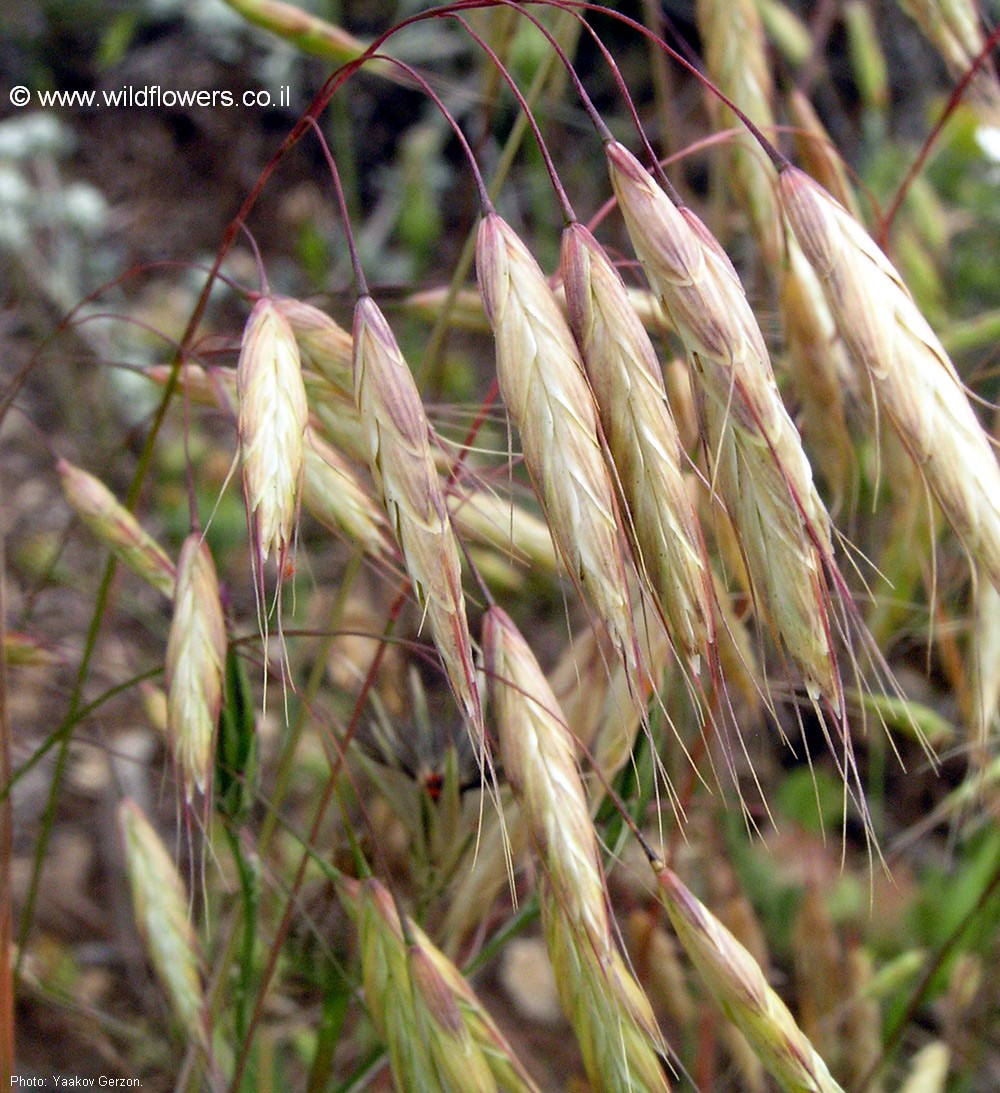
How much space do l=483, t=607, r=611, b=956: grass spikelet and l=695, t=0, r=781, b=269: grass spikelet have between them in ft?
1.40

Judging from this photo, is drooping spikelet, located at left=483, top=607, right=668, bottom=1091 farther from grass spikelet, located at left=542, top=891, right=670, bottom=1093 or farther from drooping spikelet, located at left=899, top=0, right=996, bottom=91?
drooping spikelet, located at left=899, top=0, right=996, bottom=91

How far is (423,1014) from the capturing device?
0.62 metres

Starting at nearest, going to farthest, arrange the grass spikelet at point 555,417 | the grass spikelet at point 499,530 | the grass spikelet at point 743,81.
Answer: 1. the grass spikelet at point 555,417
2. the grass spikelet at point 499,530
3. the grass spikelet at point 743,81

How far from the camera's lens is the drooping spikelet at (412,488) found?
0.49 metres

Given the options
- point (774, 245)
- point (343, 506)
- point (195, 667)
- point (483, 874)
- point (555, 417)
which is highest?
point (774, 245)

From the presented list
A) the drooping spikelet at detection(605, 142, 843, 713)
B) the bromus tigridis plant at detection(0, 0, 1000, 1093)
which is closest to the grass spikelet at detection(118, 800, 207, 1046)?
the bromus tigridis plant at detection(0, 0, 1000, 1093)

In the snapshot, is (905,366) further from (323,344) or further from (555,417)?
(323,344)

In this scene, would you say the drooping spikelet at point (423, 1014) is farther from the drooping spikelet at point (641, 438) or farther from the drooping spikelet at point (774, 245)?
the drooping spikelet at point (774, 245)

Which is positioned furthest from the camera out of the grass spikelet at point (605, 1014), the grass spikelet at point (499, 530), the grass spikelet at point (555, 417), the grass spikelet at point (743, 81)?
the grass spikelet at point (743, 81)

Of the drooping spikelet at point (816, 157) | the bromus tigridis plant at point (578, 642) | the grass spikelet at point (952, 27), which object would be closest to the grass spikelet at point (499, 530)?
the bromus tigridis plant at point (578, 642)

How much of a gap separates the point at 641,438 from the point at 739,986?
1.07 feet

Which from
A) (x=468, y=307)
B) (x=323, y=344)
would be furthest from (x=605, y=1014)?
(x=468, y=307)

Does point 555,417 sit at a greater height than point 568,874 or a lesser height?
greater

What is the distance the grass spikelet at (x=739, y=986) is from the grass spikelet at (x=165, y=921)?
332 millimetres
